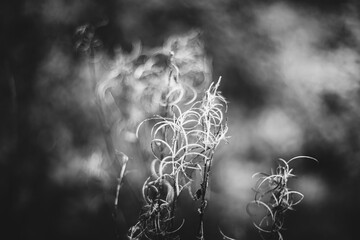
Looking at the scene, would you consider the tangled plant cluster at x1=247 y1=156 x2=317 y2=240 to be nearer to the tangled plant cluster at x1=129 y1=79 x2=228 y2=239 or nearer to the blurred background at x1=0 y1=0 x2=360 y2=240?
the blurred background at x1=0 y1=0 x2=360 y2=240

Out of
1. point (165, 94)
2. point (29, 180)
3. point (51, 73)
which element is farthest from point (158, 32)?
point (29, 180)

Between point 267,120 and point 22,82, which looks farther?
point 22,82

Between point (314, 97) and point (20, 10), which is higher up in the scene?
point (20, 10)

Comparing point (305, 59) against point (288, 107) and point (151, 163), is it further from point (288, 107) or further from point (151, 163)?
point (151, 163)

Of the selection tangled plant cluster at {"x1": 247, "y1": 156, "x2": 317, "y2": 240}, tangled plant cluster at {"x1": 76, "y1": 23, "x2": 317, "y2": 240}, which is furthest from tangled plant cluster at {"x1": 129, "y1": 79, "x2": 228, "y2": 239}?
tangled plant cluster at {"x1": 247, "y1": 156, "x2": 317, "y2": 240}

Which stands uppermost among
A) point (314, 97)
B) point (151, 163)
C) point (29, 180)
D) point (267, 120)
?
point (314, 97)

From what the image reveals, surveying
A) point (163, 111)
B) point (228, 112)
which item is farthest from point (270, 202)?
point (163, 111)
